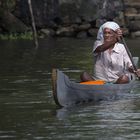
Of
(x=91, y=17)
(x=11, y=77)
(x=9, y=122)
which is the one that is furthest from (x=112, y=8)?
(x=9, y=122)

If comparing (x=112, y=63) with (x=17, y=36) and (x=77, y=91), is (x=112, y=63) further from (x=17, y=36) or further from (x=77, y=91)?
(x=17, y=36)

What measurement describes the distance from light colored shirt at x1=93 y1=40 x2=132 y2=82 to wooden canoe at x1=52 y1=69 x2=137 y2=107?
44 cm

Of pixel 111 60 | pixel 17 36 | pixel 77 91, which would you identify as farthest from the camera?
pixel 17 36

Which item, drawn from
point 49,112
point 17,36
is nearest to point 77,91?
point 49,112

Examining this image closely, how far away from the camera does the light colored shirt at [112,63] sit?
1441 centimetres

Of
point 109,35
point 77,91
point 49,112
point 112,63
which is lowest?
point 49,112

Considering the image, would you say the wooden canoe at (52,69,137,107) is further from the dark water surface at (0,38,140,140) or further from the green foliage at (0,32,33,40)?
the green foliage at (0,32,33,40)

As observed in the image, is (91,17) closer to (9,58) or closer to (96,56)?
(9,58)

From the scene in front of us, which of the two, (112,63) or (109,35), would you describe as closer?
(109,35)

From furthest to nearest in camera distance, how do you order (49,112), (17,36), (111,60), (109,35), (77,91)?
1. (17,36)
2. (111,60)
3. (109,35)
4. (77,91)
5. (49,112)

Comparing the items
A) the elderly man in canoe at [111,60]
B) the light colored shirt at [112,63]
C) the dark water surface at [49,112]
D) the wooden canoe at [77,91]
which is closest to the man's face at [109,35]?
the elderly man in canoe at [111,60]

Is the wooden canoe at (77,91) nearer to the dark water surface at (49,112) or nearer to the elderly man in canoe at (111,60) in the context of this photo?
the dark water surface at (49,112)

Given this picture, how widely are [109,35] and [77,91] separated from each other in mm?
1520

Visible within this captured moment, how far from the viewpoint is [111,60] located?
14422 mm
